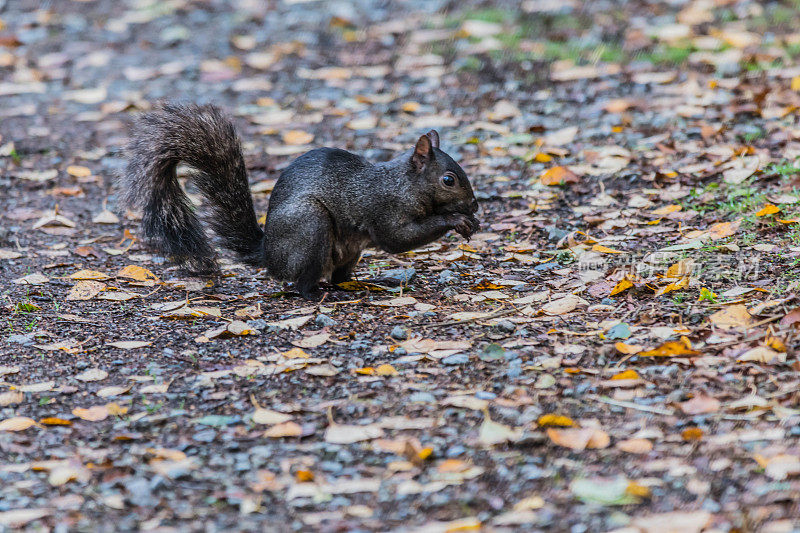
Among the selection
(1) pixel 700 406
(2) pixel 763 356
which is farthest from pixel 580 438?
(2) pixel 763 356

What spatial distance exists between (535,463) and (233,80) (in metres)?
5.39

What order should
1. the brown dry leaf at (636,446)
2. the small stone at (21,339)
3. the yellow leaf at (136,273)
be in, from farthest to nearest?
1. the yellow leaf at (136,273)
2. the small stone at (21,339)
3. the brown dry leaf at (636,446)

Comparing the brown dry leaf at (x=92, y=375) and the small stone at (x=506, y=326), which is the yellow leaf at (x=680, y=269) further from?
the brown dry leaf at (x=92, y=375)

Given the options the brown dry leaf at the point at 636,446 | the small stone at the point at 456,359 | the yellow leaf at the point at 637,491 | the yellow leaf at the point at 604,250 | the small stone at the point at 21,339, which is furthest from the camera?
the yellow leaf at the point at 604,250

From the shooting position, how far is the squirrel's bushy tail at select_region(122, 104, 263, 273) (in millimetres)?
3900

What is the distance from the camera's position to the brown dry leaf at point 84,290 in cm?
396

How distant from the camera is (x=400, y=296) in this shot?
3.92m

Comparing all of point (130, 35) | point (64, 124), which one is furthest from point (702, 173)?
point (130, 35)

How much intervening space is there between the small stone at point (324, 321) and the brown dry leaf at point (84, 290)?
105cm

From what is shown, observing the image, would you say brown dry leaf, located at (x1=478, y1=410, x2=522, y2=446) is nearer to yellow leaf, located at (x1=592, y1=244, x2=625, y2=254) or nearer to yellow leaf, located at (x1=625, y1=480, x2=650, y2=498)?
yellow leaf, located at (x1=625, y1=480, x2=650, y2=498)

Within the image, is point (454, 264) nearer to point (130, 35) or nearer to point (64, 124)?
point (64, 124)

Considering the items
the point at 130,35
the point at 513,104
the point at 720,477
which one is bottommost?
the point at 720,477

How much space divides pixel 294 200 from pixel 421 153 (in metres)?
0.57

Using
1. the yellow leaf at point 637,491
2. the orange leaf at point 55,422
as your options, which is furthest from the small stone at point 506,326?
the orange leaf at point 55,422
